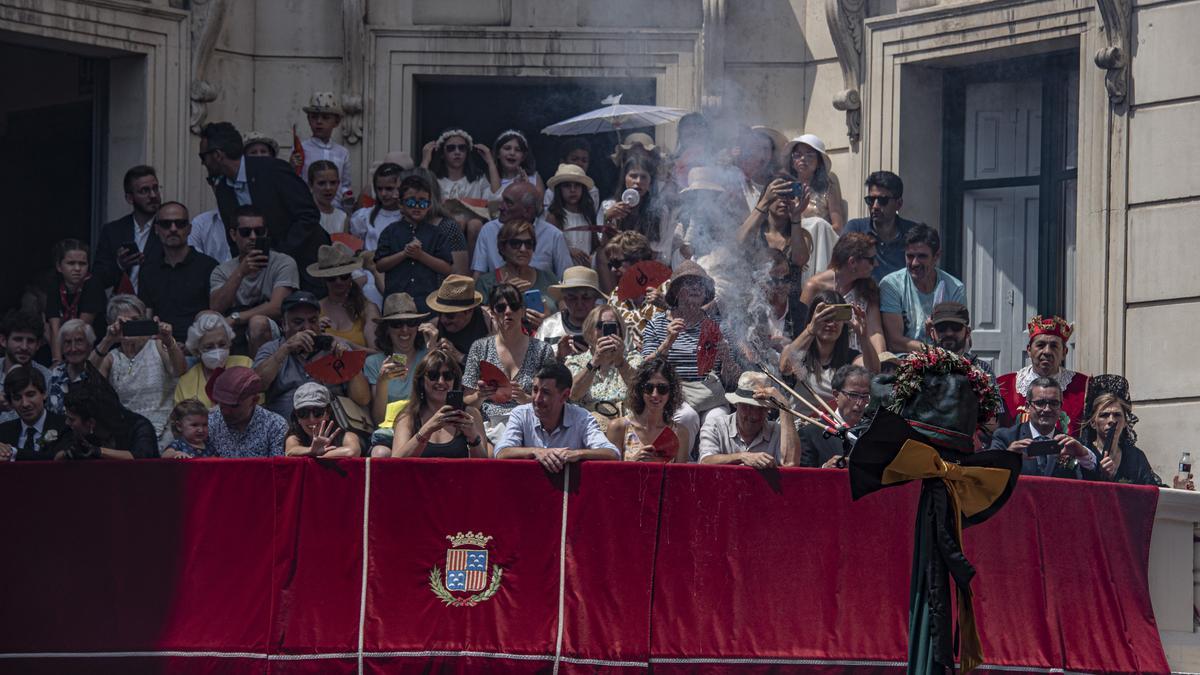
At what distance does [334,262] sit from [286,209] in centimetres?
91

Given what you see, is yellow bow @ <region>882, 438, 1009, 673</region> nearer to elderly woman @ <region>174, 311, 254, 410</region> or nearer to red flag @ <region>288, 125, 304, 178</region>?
elderly woman @ <region>174, 311, 254, 410</region>

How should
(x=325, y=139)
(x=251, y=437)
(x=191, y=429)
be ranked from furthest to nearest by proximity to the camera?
(x=325, y=139) → (x=251, y=437) → (x=191, y=429)

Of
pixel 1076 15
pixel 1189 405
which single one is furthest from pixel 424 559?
pixel 1076 15

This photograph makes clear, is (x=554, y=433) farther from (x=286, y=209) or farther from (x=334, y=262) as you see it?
(x=286, y=209)

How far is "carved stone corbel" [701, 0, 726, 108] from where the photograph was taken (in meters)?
15.5

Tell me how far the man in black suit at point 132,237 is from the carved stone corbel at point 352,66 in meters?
2.21

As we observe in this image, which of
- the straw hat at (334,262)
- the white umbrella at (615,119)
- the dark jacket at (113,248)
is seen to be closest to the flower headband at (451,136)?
the white umbrella at (615,119)

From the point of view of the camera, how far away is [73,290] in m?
13.4

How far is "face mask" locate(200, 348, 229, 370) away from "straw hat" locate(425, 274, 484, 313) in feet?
4.44

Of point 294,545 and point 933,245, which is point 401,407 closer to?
point 294,545

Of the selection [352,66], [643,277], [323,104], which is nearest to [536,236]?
[643,277]

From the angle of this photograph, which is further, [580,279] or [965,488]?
[580,279]

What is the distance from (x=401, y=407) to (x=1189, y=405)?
5.49 m

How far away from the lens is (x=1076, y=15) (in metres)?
14.2
